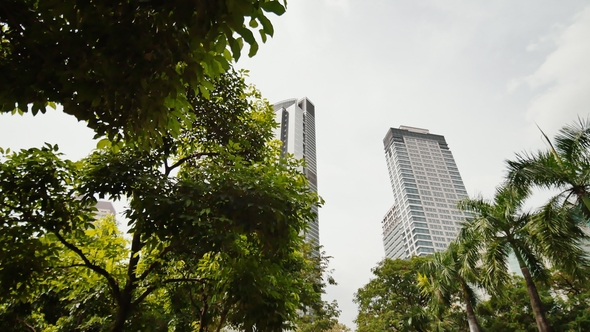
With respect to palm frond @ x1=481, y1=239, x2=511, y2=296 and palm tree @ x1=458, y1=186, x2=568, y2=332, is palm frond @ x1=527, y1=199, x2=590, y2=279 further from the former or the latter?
palm frond @ x1=481, y1=239, x2=511, y2=296

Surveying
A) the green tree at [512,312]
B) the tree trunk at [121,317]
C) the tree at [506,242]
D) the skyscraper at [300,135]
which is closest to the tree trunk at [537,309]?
the tree at [506,242]

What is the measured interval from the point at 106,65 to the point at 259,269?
3.91 meters

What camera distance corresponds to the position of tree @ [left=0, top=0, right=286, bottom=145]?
2.33 metres

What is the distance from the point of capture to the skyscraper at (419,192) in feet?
428

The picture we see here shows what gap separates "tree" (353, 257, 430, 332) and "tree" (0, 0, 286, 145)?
26.5 m

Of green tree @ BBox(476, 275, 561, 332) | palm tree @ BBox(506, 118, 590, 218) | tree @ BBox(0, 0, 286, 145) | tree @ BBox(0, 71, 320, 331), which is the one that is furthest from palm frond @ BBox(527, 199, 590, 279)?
green tree @ BBox(476, 275, 561, 332)

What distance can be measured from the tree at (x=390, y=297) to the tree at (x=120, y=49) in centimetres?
2653

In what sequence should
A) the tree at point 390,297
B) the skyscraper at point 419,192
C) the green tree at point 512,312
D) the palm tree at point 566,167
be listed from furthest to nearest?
the skyscraper at point 419,192 → the tree at point 390,297 → the green tree at point 512,312 → the palm tree at point 566,167

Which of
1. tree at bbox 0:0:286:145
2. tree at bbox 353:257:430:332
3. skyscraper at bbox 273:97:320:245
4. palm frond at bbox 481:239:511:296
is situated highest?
skyscraper at bbox 273:97:320:245

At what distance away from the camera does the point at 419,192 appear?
139875 millimetres

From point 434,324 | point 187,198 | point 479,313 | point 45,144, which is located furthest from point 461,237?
point 45,144

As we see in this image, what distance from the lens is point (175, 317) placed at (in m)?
8.12

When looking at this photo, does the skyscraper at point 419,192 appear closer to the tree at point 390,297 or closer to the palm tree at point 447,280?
the tree at point 390,297

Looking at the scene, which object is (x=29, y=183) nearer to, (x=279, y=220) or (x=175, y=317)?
(x=279, y=220)
